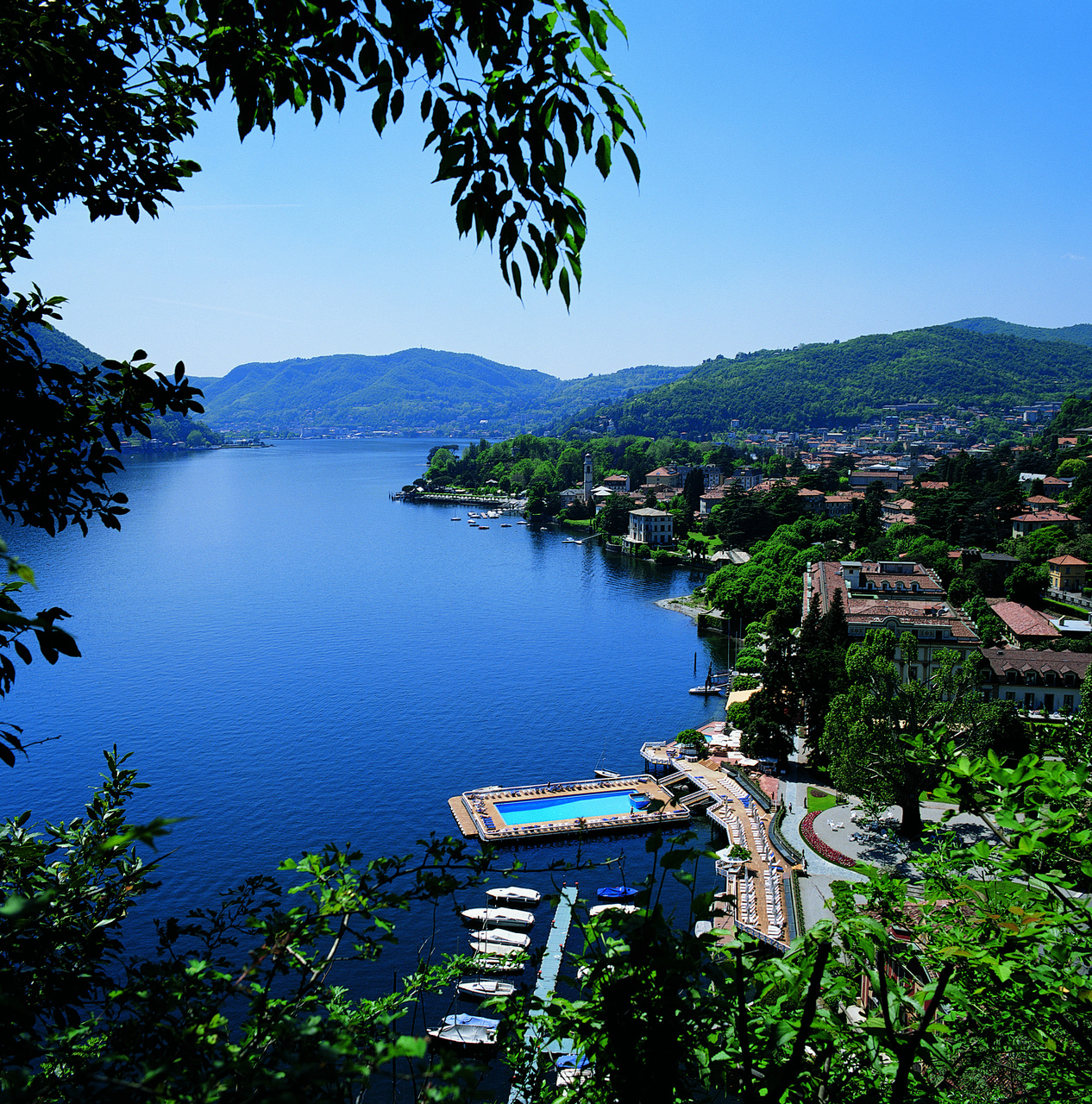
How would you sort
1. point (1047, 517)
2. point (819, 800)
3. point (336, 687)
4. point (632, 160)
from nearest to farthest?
point (632, 160) < point (819, 800) < point (336, 687) < point (1047, 517)

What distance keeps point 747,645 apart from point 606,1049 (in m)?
25.7

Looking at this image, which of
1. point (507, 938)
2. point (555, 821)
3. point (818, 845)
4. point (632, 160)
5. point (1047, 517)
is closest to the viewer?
Answer: point (632, 160)

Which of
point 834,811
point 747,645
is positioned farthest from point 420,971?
point 747,645

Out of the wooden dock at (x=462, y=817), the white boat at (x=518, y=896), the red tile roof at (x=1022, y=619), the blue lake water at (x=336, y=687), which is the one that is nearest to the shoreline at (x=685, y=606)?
the blue lake water at (x=336, y=687)

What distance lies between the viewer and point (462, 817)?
16.3 metres

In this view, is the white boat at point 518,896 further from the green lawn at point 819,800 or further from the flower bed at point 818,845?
the green lawn at point 819,800

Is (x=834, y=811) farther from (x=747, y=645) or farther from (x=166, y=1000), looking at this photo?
(x=166, y=1000)

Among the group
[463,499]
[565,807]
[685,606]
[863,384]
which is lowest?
[685,606]

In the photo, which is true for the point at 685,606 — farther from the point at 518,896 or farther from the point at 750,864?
the point at 518,896

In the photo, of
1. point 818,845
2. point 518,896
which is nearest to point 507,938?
point 518,896

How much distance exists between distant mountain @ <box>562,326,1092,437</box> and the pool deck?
341 feet

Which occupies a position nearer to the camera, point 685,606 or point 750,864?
point 750,864

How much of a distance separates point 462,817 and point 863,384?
5350 inches

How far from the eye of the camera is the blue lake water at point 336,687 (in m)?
15.9
